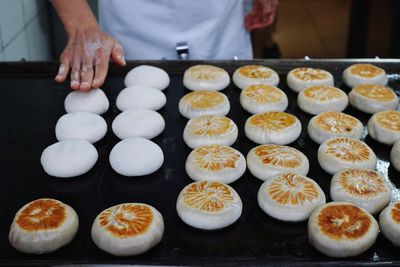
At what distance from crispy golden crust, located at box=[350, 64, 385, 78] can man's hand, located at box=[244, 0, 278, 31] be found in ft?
1.63

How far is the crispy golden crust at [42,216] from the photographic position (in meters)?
1.10

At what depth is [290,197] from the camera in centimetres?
120

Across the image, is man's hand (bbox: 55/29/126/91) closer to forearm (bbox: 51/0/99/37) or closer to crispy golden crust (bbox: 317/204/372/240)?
forearm (bbox: 51/0/99/37)

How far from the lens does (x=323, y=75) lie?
177cm

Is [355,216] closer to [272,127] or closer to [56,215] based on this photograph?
[272,127]

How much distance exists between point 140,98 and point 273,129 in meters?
0.48

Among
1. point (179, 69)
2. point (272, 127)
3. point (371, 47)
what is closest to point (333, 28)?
point (371, 47)

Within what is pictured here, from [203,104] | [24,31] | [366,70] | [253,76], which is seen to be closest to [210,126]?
[203,104]

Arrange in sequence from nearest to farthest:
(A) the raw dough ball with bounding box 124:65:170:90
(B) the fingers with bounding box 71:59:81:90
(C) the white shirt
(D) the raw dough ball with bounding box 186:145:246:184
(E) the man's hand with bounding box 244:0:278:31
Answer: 1. (D) the raw dough ball with bounding box 186:145:246:184
2. (B) the fingers with bounding box 71:59:81:90
3. (A) the raw dough ball with bounding box 124:65:170:90
4. (C) the white shirt
5. (E) the man's hand with bounding box 244:0:278:31

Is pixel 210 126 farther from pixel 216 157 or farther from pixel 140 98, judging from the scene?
pixel 140 98

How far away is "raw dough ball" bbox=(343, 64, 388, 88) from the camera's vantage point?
1.73 m

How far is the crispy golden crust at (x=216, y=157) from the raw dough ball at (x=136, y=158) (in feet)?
0.38

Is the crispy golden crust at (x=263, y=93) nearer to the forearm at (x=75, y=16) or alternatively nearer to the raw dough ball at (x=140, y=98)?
the raw dough ball at (x=140, y=98)

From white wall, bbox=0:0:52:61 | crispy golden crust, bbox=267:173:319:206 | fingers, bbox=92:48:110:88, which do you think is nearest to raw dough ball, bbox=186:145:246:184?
crispy golden crust, bbox=267:173:319:206
